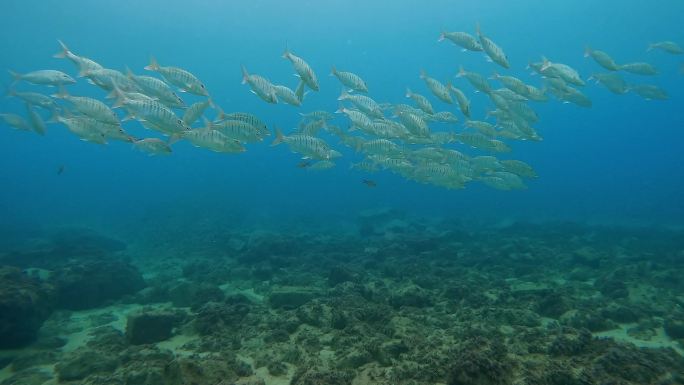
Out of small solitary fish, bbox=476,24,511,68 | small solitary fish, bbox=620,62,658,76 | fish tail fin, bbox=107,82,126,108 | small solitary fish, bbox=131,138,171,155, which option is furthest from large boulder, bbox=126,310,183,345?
small solitary fish, bbox=620,62,658,76

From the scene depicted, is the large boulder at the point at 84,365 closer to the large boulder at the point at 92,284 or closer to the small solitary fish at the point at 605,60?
the large boulder at the point at 92,284

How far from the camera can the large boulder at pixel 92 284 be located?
1001cm

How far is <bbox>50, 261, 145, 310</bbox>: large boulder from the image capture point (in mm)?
10008

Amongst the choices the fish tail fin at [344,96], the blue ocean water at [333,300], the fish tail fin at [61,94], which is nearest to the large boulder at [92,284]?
the blue ocean water at [333,300]

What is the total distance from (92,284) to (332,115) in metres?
8.75

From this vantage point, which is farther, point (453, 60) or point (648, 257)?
point (453, 60)

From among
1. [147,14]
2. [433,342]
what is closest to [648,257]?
[433,342]

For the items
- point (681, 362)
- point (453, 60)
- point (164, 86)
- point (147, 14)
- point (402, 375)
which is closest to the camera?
point (402, 375)

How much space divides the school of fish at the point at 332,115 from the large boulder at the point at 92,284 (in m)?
4.30

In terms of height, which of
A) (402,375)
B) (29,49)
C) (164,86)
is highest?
(29,49)

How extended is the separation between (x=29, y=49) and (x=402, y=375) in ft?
192

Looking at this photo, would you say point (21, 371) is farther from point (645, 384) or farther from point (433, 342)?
point (645, 384)

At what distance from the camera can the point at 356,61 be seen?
104562mm

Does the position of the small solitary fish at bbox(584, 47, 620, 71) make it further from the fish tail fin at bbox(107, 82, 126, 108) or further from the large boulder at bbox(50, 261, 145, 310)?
the large boulder at bbox(50, 261, 145, 310)
